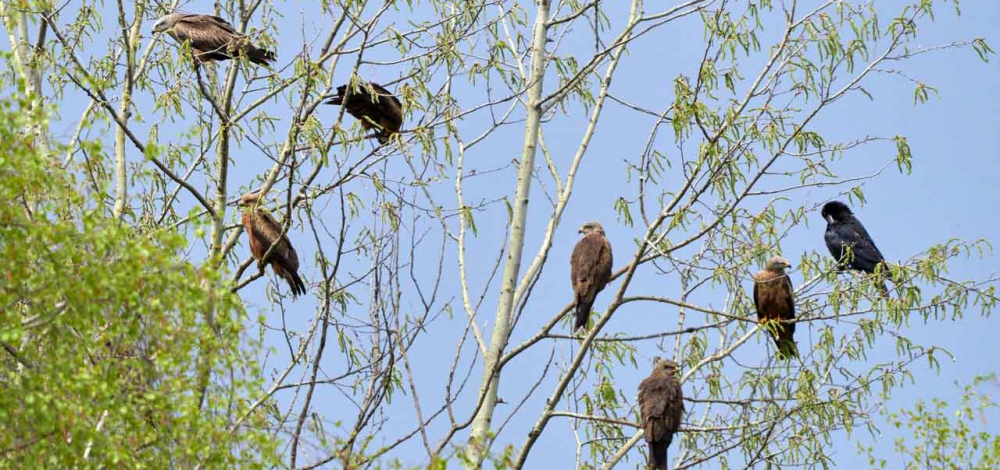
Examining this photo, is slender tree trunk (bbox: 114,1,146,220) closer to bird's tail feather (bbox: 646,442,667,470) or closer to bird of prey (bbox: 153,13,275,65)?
bird of prey (bbox: 153,13,275,65)

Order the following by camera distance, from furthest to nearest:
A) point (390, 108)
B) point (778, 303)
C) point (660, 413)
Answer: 1. point (390, 108)
2. point (778, 303)
3. point (660, 413)

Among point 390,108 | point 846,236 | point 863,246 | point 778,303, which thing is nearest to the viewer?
point 778,303

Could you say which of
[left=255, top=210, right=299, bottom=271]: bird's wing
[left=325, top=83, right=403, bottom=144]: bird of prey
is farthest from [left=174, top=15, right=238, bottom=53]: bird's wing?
[left=255, top=210, right=299, bottom=271]: bird's wing

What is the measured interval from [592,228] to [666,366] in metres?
1.50

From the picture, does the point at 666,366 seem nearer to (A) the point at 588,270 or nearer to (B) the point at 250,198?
(A) the point at 588,270

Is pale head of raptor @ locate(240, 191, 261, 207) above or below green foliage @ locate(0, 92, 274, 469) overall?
above

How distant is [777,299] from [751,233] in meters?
0.56

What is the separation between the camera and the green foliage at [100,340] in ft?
18.9

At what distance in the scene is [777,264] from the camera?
35.8ft

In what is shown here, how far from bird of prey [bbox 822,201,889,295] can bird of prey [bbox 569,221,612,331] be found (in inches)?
103

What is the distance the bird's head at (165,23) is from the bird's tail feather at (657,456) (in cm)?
501

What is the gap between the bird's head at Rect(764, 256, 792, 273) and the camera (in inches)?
428

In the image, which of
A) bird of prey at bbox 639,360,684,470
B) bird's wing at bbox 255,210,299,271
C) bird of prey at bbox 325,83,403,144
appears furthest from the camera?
bird of prey at bbox 325,83,403,144

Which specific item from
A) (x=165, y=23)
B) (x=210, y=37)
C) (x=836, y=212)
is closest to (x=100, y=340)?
(x=210, y=37)
